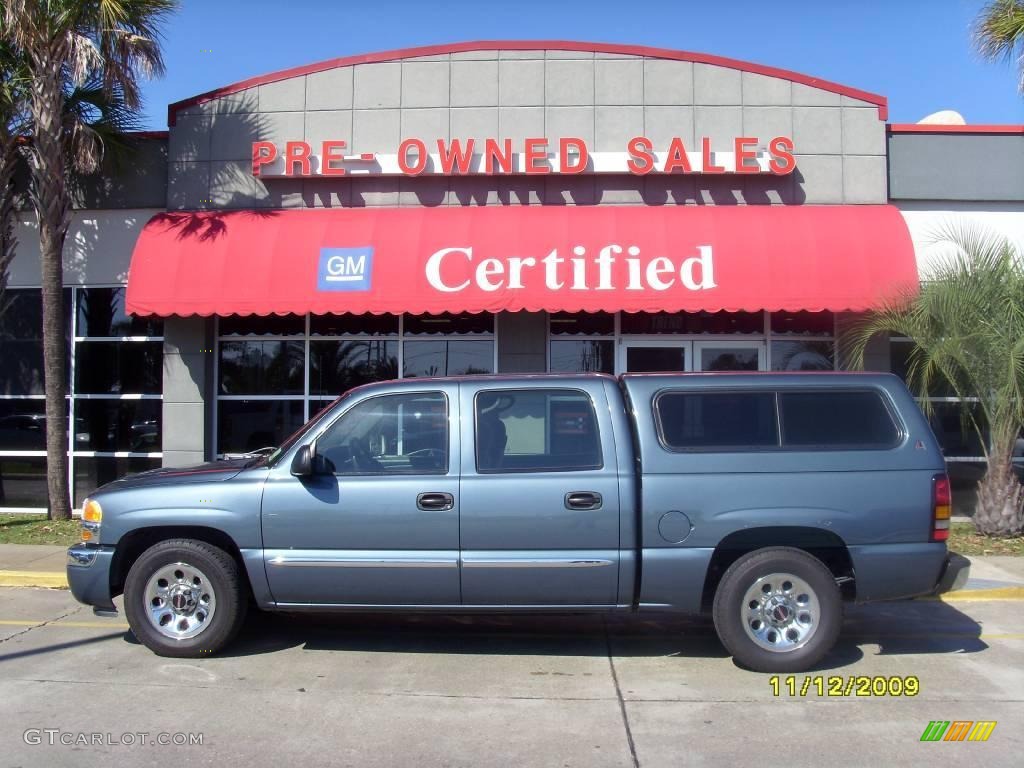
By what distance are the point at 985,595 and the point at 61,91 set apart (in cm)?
1200

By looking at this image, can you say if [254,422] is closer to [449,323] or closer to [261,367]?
[261,367]

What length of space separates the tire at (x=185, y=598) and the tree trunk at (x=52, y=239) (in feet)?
20.1

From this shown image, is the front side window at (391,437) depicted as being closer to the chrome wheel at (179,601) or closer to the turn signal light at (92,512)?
the chrome wheel at (179,601)

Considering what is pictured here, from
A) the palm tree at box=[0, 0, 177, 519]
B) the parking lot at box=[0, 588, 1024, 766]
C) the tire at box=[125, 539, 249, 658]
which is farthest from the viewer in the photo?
the palm tree at box=[0, 0, 177, 519]

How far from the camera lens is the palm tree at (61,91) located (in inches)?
412

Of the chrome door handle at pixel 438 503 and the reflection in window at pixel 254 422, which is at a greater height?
the reflection in window at pixel 254 422

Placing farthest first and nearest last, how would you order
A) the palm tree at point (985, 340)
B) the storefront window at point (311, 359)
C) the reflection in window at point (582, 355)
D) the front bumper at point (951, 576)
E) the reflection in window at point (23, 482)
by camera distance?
1. the reflection in window at point (23, 482)
2. the storefront window at point (311, 359)
3. the reflection in window at point (582, 355)
4. the palm tree at point (985, 340)
5. the front bumper at point (951, 576)

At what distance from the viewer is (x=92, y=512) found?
6.09 meters

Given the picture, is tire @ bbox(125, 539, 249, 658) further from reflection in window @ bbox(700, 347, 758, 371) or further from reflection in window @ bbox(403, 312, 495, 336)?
reflection in window @ bbox(700, 347, 758, 371)

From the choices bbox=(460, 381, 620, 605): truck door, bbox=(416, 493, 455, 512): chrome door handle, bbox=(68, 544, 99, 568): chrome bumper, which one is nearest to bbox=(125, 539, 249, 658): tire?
bbox=(68, 544, 99, 568): chrome bumper
